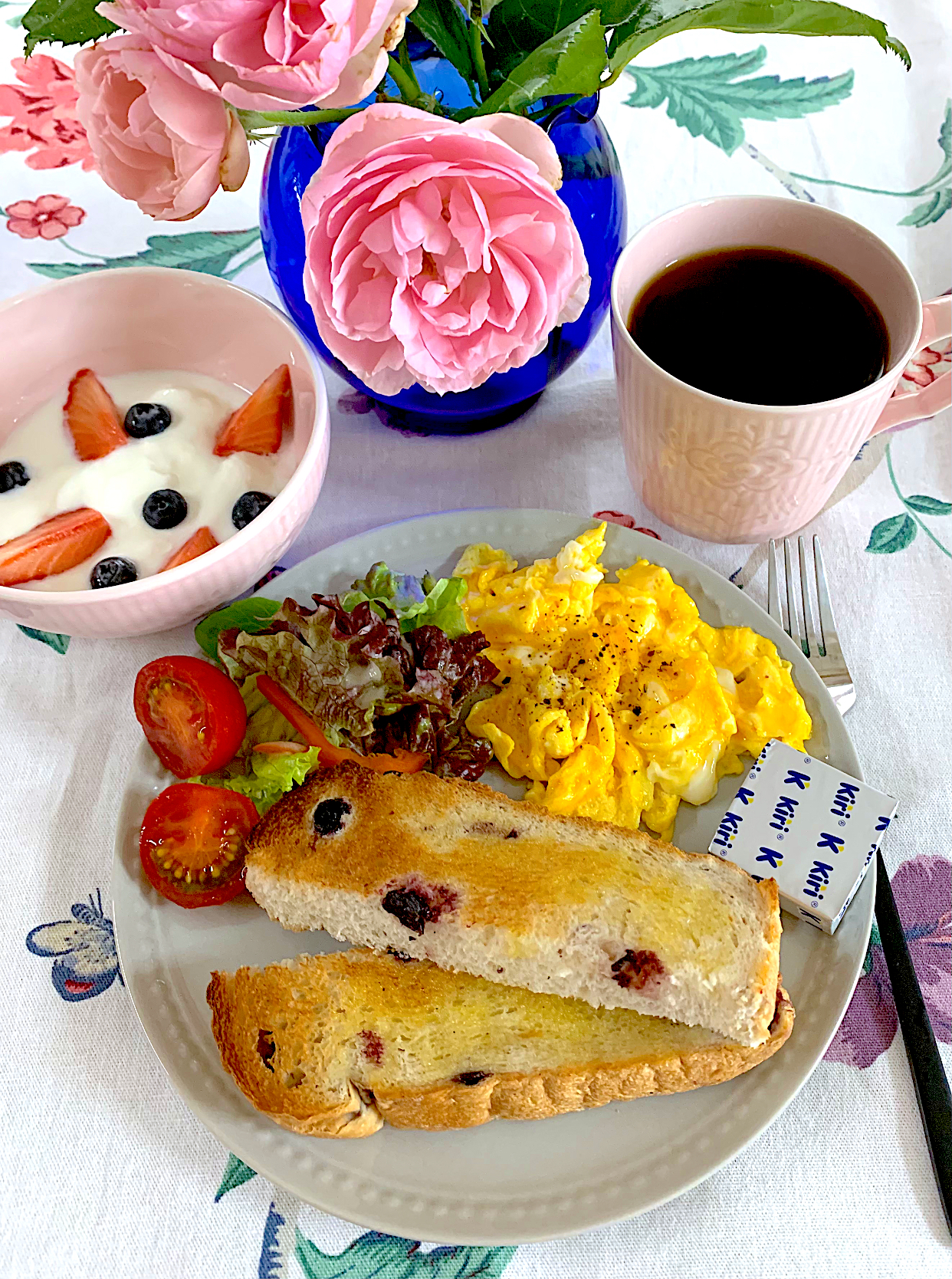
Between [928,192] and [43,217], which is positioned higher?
[43,217]

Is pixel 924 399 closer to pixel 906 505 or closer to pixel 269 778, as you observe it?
pixel 906 505

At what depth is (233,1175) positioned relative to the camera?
1360 millimetres

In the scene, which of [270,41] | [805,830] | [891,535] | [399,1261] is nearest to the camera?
[270,41]

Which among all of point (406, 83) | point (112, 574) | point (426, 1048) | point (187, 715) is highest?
point (406, 83)

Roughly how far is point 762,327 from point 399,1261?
4.95ft

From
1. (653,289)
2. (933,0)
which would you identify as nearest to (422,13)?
(653,289)

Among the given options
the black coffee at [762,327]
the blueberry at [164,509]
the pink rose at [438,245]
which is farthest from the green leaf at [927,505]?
the blueberry at [164,509]

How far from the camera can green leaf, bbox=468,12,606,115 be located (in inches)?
41.6

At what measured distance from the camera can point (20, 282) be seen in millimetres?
2168

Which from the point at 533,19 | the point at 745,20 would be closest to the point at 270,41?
the point at 533,19

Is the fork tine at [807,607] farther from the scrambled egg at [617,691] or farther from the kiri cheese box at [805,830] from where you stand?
the kiri cheese box at [805,830]

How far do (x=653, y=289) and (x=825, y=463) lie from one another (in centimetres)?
41

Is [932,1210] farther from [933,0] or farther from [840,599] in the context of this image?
[933,0]

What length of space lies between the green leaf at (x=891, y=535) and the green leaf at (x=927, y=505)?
0.03 meters
